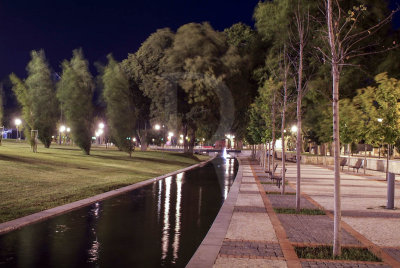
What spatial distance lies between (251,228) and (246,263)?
321 cm

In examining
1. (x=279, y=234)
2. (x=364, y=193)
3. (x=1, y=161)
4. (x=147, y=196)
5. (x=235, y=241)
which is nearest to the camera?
(x=235, y=241)

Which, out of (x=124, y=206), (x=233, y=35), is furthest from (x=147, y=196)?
(x=233, y=35)

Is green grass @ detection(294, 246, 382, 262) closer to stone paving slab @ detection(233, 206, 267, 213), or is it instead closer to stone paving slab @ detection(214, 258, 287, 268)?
stone paving slab @ detection(214, 258, 287, 268)

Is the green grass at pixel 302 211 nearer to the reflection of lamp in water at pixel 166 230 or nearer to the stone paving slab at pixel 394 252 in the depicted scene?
the reflection of lamp in water at pixel 166 230

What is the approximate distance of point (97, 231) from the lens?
403 inches

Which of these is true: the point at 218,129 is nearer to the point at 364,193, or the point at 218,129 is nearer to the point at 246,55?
the point at 246,55

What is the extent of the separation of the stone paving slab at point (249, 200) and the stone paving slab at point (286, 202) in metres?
0.41

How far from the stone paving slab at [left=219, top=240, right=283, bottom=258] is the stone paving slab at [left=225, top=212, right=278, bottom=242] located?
17.1 inches

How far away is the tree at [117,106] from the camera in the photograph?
44.2 metres

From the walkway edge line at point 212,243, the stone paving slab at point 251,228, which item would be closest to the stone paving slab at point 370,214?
the stone paving slab at point 251,228

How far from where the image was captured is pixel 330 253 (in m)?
8.19

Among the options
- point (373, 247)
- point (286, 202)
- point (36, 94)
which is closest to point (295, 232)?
point (373, 247)

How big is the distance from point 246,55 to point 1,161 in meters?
27.7

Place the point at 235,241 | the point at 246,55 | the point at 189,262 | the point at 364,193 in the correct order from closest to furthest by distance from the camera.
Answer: the point at 189,262 → the point at 235,241 → the point at 364,193 → the point at 246,55
